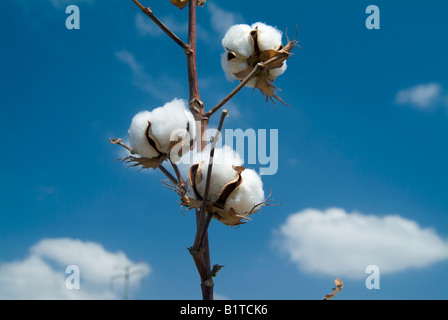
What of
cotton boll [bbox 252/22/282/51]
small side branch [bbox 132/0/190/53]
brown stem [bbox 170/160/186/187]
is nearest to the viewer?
brown stem [bbox 170/160/186/187]

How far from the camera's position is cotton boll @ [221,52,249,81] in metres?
1.92

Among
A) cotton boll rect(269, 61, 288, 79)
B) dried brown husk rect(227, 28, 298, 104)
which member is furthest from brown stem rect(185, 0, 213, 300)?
cotton boll rect(269, 61, 288, 79)

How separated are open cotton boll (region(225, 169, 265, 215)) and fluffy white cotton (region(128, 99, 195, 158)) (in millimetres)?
250

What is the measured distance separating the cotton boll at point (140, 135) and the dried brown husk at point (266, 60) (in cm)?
50

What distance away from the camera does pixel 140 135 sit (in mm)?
1603

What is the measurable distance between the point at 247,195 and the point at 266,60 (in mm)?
650

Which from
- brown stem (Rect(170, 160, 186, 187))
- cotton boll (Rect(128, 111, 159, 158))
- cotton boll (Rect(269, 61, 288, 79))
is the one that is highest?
cotton boll (Rect(269, 61, 288, 79))

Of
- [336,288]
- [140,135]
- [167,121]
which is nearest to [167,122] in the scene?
[167,121]

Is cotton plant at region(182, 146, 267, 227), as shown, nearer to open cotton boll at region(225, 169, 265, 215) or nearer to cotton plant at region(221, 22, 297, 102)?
open cotton boll at region(225, 169, 265, 215)

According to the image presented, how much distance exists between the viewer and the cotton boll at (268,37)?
1.83m

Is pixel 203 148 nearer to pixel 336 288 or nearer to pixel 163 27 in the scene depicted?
pixel 163 27

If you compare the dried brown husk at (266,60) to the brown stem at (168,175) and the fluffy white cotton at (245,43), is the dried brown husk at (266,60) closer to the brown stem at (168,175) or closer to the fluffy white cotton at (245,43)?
the fluffy white cotton at (245,43)
